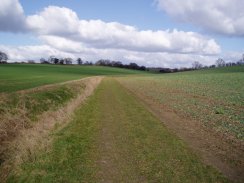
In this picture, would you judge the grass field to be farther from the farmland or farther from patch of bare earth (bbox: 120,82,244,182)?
patch of bare earth (bbox: 120,82,244,182)

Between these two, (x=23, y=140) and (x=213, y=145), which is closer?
(x=23, y=140)

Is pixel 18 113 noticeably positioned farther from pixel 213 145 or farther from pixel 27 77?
pixel 27 77

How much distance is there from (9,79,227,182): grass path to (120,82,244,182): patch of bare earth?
0.47 meters

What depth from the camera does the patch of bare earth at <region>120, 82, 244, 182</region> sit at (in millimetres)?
10648

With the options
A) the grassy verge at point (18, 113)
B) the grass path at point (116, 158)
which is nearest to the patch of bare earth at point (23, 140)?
the grassy verge at point (18, 113)

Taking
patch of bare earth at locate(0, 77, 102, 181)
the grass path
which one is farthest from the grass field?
the grass path

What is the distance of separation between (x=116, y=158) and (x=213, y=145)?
4.55 metres

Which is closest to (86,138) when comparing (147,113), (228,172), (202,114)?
(228,172)

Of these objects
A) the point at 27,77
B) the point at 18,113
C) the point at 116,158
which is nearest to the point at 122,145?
the point at 116,158

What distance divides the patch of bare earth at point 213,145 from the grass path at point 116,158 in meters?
0.47

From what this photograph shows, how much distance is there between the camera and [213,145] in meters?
13.6

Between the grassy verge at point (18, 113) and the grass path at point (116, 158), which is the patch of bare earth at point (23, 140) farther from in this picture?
the grass path at point (116, 158)

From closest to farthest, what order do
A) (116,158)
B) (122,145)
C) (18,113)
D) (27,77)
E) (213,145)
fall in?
(116,158) < (122,145) < (213,145) < (18,113) < (27,77)

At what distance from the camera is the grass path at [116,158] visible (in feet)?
31.4
